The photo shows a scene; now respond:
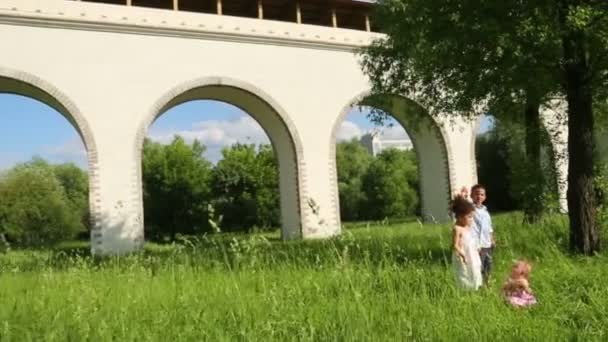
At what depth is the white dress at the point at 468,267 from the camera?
526cm

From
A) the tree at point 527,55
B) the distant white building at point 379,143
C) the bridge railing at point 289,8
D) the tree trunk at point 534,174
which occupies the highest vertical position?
the distant white building at point 379,143

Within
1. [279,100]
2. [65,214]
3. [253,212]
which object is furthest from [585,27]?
[65,214]

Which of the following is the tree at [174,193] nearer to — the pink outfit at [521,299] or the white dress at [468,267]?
the white dress at [468,267]

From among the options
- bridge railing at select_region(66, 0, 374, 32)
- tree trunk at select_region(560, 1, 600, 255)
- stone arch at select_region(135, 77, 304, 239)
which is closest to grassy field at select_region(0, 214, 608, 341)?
tree trunk at select_region(560, 1, 600, 255)

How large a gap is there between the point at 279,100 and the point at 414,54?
32.9 ft

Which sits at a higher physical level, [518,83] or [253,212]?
[518,83]

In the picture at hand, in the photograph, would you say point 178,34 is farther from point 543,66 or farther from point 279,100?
point 543,66

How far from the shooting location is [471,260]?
5.45 metres

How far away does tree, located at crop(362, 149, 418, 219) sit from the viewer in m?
34.2

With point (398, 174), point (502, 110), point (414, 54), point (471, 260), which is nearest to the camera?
point (471, 260)

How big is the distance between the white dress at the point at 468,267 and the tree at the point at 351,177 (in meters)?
30.5

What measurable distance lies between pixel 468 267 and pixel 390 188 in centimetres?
2906

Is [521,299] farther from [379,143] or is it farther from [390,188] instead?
[379,143]

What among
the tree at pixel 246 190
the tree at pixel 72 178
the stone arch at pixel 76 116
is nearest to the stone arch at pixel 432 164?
the tree at pixel 246 190
